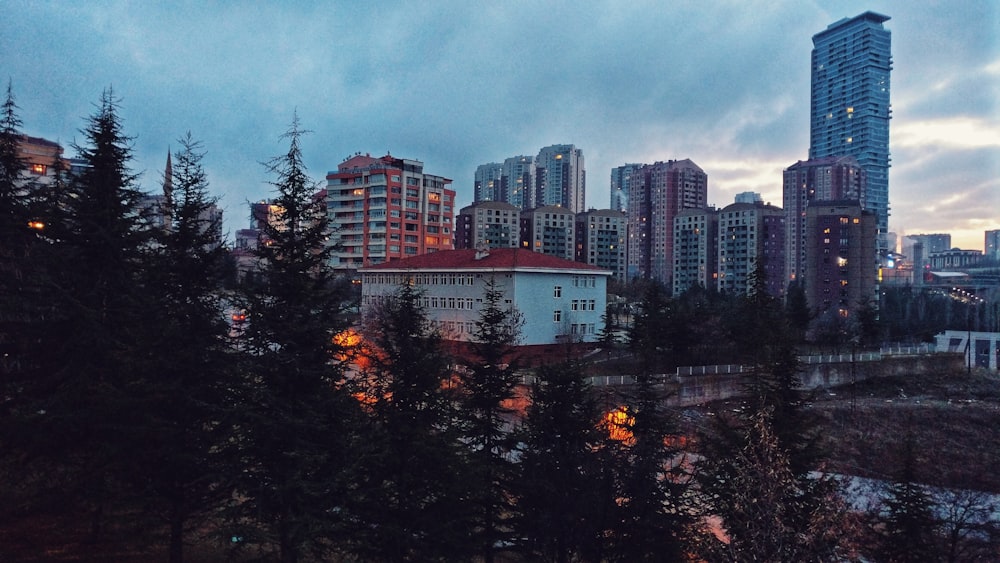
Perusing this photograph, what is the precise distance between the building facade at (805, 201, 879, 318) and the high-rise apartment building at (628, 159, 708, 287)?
180ft

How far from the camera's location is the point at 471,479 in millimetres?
12930

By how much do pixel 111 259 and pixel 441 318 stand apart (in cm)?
3573

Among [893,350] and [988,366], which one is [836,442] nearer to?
[893,350]

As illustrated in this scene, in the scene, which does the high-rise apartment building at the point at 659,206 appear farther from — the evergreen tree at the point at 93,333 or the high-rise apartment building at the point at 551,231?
the evergreen tree at the point at 93,333

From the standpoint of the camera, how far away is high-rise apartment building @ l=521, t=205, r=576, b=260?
122 meters

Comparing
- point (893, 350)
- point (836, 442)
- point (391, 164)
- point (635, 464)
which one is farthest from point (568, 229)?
point (635, 464)

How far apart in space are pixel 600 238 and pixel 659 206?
30478 mm

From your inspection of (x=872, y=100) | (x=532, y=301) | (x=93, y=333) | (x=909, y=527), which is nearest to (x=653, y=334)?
(x=532, y=301)

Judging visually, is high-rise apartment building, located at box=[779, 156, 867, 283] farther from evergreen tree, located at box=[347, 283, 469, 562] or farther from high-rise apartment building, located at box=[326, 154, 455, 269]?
evergreen tree, located at box=[347, 283, 469, 562]

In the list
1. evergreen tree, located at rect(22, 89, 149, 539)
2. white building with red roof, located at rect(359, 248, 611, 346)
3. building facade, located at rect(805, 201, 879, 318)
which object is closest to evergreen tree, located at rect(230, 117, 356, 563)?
evergreen tree, located at rect(22, 89, 149, 539)

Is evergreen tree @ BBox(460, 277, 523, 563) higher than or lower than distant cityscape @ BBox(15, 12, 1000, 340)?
lower

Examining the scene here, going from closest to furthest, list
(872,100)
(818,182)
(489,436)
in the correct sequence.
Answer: (489,436) → (818,182) → (872,100)

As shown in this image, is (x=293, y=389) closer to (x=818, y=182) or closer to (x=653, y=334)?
(x=653, y=334)

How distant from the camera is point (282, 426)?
10789 mm
